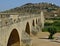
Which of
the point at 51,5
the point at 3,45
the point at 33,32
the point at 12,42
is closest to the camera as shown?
the point at 3,45

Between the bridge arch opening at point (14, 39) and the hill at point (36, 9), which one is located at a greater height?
the hill at point (36, 9)

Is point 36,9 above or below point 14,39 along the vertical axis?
above

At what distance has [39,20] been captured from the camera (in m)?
47.7

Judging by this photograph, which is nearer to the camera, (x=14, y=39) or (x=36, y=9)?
(x=14, y=39)

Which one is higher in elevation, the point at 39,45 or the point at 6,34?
the point at 6,34

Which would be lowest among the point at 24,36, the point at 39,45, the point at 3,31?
the point at 39,45

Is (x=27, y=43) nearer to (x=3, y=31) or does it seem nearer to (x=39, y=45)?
(x=39, y=45)

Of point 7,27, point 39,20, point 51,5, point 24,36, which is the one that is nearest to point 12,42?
point 24,36

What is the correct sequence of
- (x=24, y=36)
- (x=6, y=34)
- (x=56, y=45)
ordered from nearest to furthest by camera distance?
(x=6, y=34) < (x=24, y=36) < (x=56, y=45)

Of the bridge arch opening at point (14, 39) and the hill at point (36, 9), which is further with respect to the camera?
the hill at point (36, 9)

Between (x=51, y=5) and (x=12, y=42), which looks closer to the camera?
(x=12, y=42)

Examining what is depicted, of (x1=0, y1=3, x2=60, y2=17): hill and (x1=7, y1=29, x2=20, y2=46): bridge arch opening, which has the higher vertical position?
(x1=0, y1=3, x2=60, y2=17): hill

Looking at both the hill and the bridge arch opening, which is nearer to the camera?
the bridge arch opening

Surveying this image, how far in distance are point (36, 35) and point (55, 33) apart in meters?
3.20
